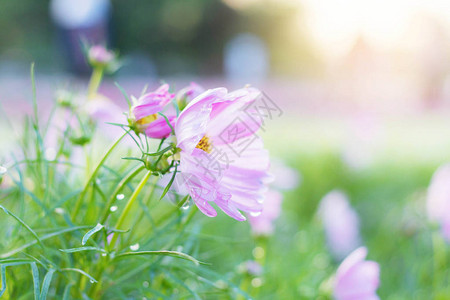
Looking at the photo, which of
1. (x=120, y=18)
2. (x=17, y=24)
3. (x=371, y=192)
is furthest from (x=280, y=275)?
(x=17, y=24)

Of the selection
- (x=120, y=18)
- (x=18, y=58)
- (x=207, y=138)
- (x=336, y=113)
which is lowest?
(x=207, y=138)

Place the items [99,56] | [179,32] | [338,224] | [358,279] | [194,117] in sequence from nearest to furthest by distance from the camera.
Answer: [194,117] → [358,279] → [99,56] → [338,224] → [179,32]

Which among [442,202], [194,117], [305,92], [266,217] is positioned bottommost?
[194,117]

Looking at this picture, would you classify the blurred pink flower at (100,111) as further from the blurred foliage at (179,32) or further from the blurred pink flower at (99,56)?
the blurred foliage at (179,32)

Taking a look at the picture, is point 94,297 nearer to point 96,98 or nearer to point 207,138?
point 207,138

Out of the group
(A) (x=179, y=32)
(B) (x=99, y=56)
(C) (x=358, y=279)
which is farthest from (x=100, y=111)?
(A) (x=179, y=32)

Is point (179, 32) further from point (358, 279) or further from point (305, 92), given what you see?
point (358, 279)

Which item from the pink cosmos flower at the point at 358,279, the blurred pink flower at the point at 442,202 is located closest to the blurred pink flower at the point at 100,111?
the pink cosmos flower at the point at 358,279
